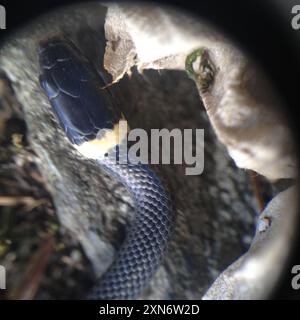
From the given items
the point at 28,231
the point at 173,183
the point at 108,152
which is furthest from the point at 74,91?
the point at 28,231

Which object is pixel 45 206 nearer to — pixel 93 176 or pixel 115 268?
pixel 93 176

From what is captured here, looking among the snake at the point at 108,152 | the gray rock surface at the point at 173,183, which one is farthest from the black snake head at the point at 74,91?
the gray rock surface at the point at 173,183

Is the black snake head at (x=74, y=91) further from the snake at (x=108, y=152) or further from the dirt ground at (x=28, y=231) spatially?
the dirt ground at (x=28, y=231)

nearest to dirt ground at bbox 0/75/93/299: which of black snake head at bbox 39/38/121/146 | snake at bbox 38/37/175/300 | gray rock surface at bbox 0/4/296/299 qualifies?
gray rock surface at bbox 0/4/296/299

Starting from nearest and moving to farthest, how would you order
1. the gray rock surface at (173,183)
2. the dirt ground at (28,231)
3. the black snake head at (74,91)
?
the black snake head at (74,91) → the gray rock surface at (173,183) → the dirt ground at (28,231)

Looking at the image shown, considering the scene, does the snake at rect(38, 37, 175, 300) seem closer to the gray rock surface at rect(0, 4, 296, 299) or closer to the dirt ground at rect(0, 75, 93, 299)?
the gray rock surface at rect(0, 4, 296, 299)

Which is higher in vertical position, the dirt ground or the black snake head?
the black snake head

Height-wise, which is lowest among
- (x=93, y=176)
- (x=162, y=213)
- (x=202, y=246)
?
(x=202, y=246)
